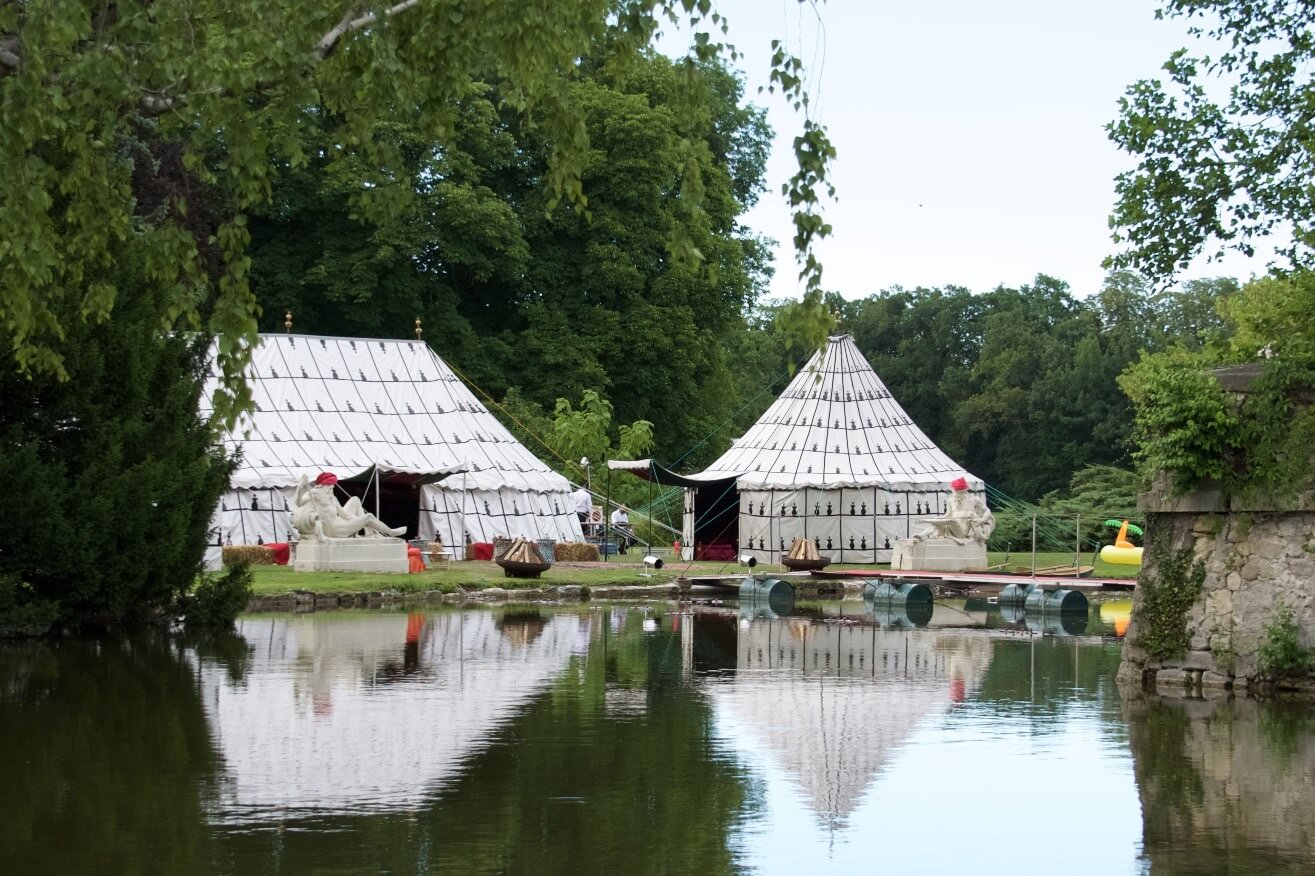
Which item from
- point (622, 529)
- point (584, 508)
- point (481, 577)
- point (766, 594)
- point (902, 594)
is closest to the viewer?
point (902, 594)

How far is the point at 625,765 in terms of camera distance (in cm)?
1087

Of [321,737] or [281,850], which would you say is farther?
[321,737]

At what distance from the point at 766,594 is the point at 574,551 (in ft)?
24.6

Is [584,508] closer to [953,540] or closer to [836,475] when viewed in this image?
[836,475]

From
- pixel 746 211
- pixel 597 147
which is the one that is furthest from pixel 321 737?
pixel 746 211

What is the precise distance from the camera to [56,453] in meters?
18.8

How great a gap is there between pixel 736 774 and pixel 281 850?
3.30 m

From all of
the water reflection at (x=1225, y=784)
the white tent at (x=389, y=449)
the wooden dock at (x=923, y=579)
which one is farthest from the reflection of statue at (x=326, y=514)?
the water reflection at (x=1225, y=784)

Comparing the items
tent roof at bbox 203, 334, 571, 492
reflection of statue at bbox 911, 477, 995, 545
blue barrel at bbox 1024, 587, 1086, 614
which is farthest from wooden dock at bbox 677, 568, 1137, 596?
tent roof at bbox 203, 334, 571, 492

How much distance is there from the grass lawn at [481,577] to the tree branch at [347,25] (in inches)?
637

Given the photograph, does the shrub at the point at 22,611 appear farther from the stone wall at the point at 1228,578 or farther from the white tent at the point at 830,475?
the white tent at the point at 830,475

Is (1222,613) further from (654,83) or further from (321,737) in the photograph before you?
(654,83)

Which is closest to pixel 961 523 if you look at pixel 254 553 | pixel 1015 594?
pixel 1015 594

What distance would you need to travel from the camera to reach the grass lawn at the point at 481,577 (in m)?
26.1
